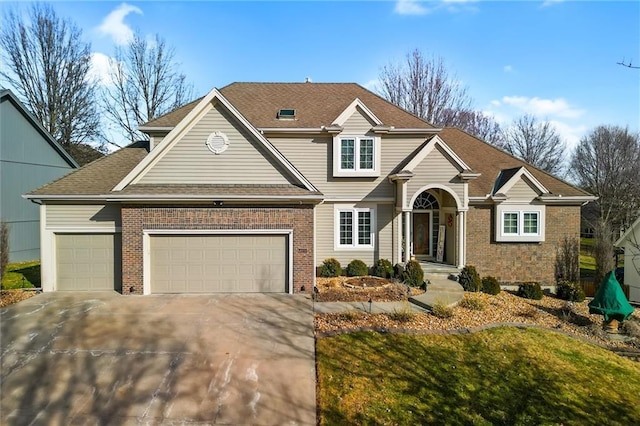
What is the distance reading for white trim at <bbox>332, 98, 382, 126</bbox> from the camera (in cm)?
1444

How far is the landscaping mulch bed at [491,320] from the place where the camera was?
28.6 feet

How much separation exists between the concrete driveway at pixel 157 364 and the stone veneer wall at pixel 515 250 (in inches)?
351

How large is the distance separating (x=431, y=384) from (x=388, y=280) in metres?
6.99

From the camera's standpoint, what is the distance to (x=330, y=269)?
1405 centimetres

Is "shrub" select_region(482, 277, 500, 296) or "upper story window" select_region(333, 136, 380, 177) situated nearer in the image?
"shrub" select_region(482, 277, 500, 296)

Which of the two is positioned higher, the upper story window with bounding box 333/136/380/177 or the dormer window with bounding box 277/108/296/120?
the dormer window with bounding box 277/108/296/120

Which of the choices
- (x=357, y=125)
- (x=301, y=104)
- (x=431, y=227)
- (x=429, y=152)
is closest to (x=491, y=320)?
(x=431, y=227)

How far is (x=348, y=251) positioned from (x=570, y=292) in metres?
8.57

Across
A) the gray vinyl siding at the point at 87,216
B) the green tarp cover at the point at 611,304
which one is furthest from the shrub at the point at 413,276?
the gray vinyl siding at the point at 87,216

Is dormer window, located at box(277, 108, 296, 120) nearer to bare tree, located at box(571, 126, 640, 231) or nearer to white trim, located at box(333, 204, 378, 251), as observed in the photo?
white trim, located at box(333, 204, 378, 251)

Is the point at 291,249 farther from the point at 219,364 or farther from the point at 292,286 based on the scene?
the point at 219,364

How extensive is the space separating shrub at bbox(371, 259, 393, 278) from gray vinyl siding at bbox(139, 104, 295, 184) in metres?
5.40

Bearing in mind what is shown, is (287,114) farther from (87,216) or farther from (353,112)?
(87,216)

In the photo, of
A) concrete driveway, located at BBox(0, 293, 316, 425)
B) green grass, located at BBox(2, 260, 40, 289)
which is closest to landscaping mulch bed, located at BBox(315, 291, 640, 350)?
concrete driveway, located at BBox(0, 293, 316, 425)
